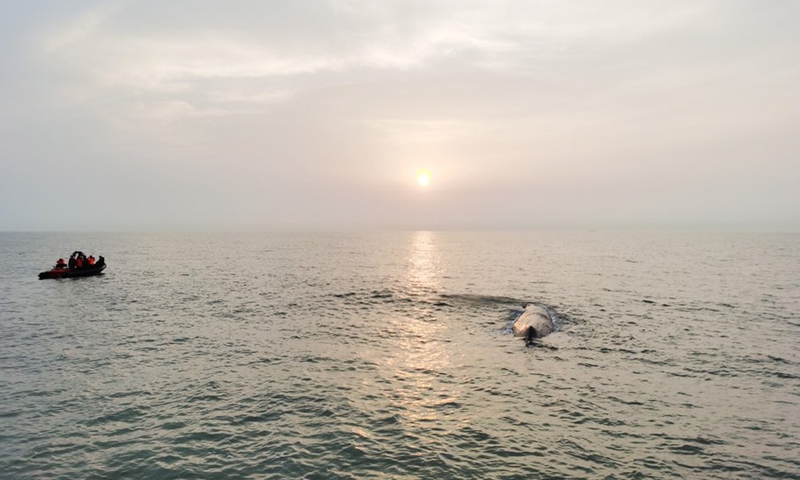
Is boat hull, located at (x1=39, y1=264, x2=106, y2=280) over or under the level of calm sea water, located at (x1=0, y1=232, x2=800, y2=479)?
over

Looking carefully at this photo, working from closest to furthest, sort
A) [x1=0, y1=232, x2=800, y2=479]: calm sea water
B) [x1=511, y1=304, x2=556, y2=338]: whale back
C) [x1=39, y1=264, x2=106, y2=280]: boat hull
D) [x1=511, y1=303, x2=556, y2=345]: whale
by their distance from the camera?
[x1=0, y1=232, x2=800, y2=479]: calm sea water < [x1=511, y1=303, x2=556, y2=345]: whale < [x1=511, y1=304, x2=556, y2=338]: whale back < [x1=39, y1=264, x2=106, y2=280]: boat hull

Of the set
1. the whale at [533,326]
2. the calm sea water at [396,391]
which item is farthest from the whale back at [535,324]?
the calm sea water at [396,391]

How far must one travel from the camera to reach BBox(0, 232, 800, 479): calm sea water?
15148mm

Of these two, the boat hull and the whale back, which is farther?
the boat hull

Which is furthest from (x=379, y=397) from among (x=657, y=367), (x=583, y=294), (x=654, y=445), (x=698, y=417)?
(x=583, y=294)

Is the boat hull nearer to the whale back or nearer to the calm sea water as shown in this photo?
the calm sea water

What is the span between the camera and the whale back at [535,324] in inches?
1307

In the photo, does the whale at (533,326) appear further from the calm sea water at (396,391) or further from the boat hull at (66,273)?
the boat hull at (66,273)

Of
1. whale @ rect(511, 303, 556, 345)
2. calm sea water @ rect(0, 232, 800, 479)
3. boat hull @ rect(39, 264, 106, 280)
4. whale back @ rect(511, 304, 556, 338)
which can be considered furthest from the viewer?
boat hull @ rect(39, 264, 106, 280)

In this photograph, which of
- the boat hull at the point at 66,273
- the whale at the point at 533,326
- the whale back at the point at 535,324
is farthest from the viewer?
the boat hull at the point at 66,273

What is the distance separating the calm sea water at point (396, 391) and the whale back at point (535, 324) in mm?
1097

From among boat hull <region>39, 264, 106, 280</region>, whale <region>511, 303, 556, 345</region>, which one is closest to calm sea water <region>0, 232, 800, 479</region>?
whale <region>511, 303, 556, 345</region>

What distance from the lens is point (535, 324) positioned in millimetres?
34125

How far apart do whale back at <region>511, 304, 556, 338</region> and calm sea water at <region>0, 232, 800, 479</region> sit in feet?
3.60
